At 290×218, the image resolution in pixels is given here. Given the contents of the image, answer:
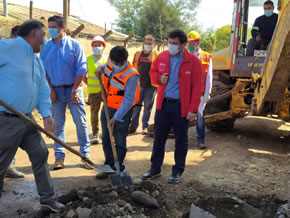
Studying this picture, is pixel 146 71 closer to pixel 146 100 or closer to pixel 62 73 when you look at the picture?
pixel 146 100

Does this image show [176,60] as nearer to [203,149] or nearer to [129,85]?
[129,85]

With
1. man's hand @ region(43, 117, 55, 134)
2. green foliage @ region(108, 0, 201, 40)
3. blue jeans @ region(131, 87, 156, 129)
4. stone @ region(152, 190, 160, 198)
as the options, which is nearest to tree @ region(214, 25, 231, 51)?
green foliage @ region(108, 0, 201, 40)

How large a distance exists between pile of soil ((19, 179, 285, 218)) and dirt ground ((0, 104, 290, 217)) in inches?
0.9

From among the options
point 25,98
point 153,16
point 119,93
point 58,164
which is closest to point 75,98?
point 119,93

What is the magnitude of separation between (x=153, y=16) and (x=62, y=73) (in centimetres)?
3591

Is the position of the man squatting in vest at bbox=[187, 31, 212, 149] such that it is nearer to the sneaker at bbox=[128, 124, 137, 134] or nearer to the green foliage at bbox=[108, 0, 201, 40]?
the sneaker at bbox=[128, 124, 137, 134]

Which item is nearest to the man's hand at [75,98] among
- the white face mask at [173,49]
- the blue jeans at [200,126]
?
the white face mask at [173,49]

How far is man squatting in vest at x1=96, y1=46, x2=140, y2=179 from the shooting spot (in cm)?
410

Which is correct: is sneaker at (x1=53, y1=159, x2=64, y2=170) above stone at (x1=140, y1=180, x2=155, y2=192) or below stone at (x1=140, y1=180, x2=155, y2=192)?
below

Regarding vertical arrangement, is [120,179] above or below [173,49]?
below

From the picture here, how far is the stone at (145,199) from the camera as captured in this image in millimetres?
3564

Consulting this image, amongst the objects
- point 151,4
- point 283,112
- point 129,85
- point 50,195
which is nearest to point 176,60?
point 129,85

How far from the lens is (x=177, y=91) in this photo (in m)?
4.29

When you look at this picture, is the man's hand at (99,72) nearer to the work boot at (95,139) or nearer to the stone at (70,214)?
the stone at (70,214)
